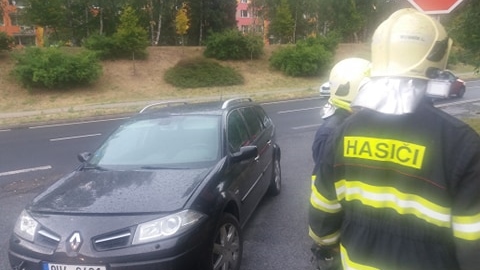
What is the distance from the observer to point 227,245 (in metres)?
3.57

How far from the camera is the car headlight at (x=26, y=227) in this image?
325 cm

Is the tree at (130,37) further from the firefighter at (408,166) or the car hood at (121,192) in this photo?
the firefighter at (408,166)

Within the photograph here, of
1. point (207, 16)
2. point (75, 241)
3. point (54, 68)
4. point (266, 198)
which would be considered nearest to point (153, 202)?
point (75, 241)

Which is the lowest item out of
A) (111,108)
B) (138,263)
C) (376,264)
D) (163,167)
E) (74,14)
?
(111,108)

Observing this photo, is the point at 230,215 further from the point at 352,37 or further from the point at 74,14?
the point at 352,37

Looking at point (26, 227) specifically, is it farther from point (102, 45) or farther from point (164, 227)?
point (102, 45)

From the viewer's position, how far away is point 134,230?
3.06 metres

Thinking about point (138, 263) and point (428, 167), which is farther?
point (138, 263)

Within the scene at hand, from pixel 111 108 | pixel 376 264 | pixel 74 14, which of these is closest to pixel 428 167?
pixel 376 264

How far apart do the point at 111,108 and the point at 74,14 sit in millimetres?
18378

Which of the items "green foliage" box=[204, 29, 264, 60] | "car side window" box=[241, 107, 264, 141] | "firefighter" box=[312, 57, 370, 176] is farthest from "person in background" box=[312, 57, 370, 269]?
"green foliage" box=[204, 29, 264, 60]

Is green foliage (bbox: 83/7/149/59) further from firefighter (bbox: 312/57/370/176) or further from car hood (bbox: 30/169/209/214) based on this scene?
firefighter (bbox: 312/57/370/176)

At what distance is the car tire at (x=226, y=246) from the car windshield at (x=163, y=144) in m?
0.67

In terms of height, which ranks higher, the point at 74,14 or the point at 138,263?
the point at 74,14
